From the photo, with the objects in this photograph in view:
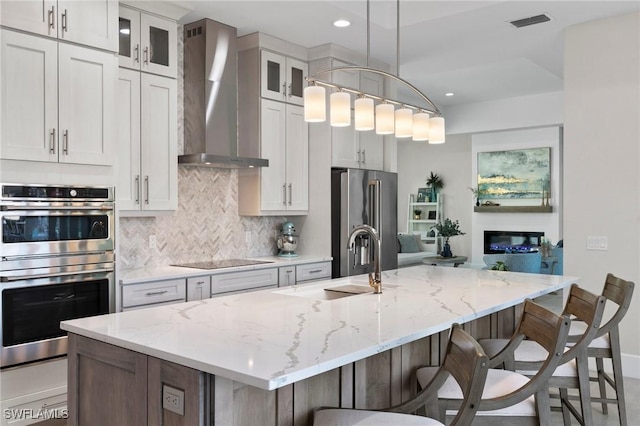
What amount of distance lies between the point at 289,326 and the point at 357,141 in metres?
3.56

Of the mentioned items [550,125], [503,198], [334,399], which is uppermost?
[550,125]

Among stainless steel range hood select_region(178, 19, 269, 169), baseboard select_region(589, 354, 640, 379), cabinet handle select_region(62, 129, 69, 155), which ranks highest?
stainless steel range hood select_region(178, 19, 269, 169)

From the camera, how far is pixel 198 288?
3.88m

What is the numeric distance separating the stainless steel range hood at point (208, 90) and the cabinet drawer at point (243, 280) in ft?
2.93

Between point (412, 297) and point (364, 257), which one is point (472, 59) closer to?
point (364, 257)

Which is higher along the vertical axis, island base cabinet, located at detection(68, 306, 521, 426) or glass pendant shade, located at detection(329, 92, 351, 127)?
glass pendant shade, located at detection(329, 92, 351, 127)

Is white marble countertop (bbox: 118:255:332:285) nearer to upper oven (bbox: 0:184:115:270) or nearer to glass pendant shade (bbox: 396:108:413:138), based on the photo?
upper oven (bbox: 0:184:115:270)

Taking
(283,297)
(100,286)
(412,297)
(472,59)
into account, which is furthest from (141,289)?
(472,59)

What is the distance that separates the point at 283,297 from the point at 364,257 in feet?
2.12

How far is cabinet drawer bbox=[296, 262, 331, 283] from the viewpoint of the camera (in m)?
4.75

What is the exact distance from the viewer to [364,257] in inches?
124

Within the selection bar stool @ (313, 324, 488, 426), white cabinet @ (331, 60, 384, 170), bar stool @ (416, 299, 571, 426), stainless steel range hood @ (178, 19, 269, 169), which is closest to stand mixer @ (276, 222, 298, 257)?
white cabinet @ (331, 60, 384, 170)

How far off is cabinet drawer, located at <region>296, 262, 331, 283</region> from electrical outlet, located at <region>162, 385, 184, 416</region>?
305cm

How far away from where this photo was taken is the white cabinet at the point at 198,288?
383 centimetres
